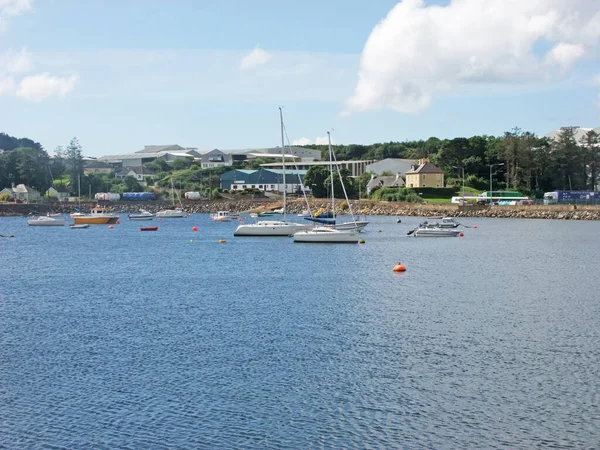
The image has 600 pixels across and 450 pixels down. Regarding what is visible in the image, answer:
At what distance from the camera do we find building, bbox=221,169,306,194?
18675cm

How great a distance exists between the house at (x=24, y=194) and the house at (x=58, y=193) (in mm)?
3256

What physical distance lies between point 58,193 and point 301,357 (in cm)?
16433

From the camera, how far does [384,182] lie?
173 m

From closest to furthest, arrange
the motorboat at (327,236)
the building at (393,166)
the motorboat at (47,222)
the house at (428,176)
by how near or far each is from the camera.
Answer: the motorboat at (327,236), the motorboat at (47,222), the house at (428,176), the building at (393,166)

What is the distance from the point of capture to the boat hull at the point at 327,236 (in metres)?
75.9

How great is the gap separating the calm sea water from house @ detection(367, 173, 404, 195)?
11177cm

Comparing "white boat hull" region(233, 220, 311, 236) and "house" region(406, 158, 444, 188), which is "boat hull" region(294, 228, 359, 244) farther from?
"house" region(406, 158, 444, 188)

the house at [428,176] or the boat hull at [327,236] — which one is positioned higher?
the house at [428,176]

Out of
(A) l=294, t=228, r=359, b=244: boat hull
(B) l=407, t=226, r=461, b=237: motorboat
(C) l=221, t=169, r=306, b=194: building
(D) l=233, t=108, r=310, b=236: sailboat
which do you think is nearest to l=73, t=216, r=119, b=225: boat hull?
(D) l=233, t=108, r=310, b=236: sailboat

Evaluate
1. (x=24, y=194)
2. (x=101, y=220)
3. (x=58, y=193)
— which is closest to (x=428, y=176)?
(x=101, y=220)

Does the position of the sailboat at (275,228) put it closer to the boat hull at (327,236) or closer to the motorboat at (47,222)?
the boat hull at (327,236)

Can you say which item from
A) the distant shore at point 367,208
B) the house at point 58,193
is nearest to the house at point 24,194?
the house at point 58,193

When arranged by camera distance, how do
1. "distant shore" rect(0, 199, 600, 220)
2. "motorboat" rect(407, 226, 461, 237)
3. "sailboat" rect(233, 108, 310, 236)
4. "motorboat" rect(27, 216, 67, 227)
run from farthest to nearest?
"distant shore" rect(0, 199, 600, 220) → "motorboat" rect(27, 216, 67, 227) → "motorboat" rect(407, 226, 461, 237) → "sailboat" rect(233, 108, 310, 236)

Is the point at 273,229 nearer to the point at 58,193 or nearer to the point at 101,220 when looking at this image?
the point at 101,220
